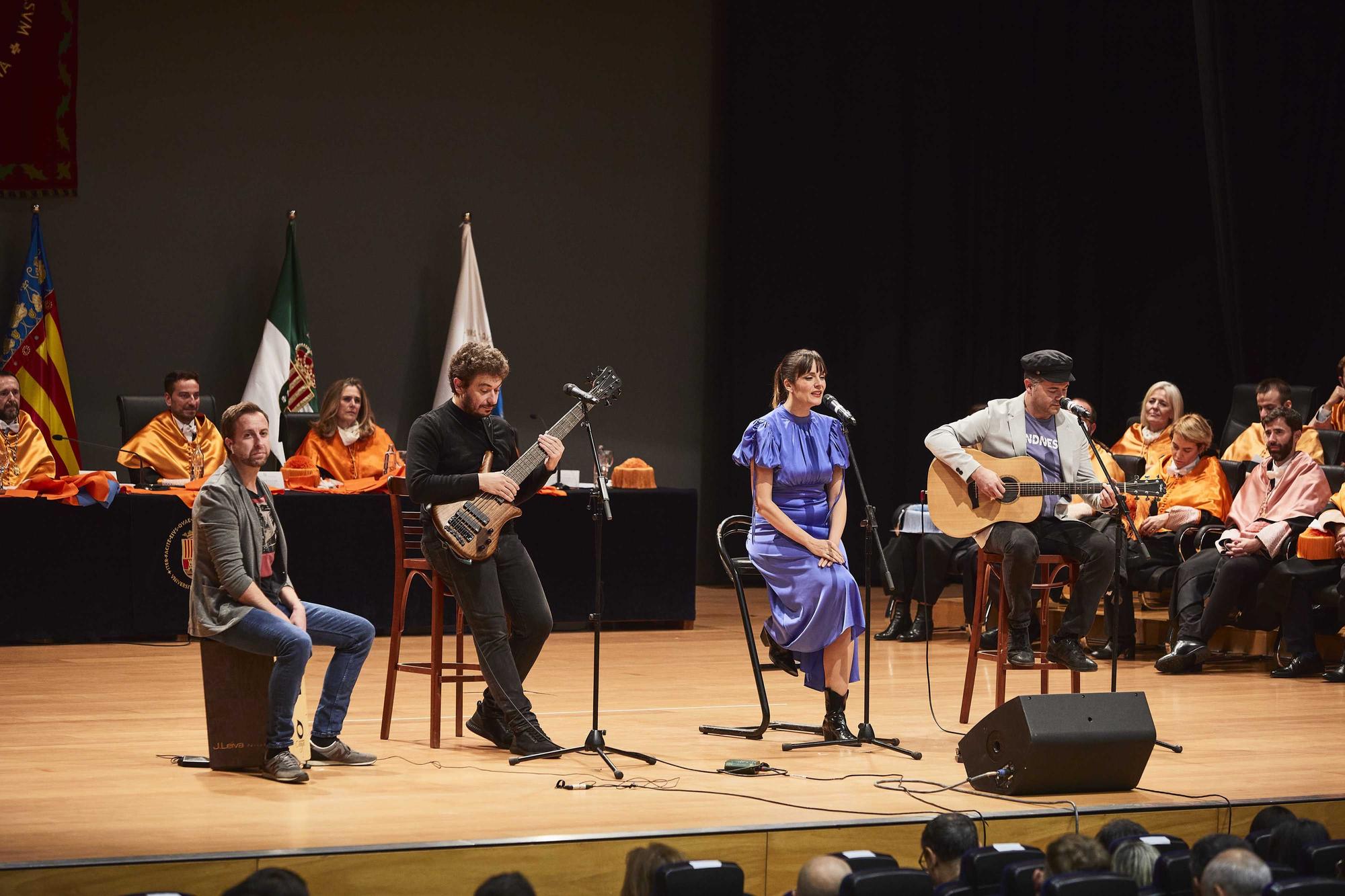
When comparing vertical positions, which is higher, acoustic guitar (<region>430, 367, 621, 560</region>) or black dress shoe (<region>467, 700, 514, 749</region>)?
acoustic guitar (<region>430, 367, 621, 560</region>)

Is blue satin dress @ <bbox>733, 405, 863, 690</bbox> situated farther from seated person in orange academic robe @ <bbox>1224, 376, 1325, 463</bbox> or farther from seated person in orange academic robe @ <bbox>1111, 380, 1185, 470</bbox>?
seated person in orange academic robe @ <bbox>1111, 380, 1185, 470</bbox>

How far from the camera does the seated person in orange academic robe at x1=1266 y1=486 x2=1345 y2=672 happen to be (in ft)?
22.3

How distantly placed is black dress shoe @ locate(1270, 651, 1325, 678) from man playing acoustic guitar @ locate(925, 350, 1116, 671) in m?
1.68

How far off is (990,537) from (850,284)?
17.9 feet

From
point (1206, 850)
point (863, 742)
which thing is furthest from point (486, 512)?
point (1206, 850)

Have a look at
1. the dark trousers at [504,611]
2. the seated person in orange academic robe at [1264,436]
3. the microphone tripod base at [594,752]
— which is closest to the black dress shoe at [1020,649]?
the microphone tripod base at [594,752]

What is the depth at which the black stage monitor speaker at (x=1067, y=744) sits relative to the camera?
13.6 ft

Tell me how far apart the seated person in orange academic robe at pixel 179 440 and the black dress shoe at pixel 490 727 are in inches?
145

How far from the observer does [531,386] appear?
10312 mm

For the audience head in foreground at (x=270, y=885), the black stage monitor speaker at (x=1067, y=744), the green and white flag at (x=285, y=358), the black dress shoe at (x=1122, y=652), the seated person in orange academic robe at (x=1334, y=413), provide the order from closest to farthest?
the audience head in foreground at (x=270, y=885) → the black stage monitor speaker at (x=1067, y=744) → the black dress shoe at (x=1122, y=652) → the seated person in orange academic robe at (x=1334, y=413) → the green and white flag at (x=285, y=358)

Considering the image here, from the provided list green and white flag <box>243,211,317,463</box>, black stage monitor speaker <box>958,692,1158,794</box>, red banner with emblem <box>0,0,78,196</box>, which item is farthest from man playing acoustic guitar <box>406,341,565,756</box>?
red banner with emblem <box>0,0,78,196</box>

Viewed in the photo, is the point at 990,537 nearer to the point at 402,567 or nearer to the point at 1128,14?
the point at 402,567

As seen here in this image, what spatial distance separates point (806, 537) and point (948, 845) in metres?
1.91

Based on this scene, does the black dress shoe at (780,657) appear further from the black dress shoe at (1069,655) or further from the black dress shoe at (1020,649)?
the black dress shoe at (1069,655)
